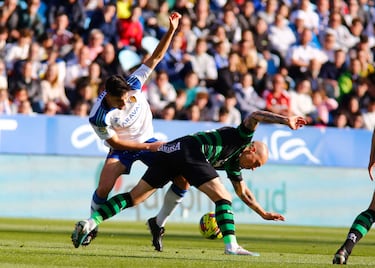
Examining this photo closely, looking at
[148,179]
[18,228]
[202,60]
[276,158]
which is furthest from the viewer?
[202,60]

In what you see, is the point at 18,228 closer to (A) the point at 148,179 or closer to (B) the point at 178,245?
(B) the point at 178,245

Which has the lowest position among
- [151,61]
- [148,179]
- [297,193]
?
[297,193]

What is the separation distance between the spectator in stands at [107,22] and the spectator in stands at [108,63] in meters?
0.82

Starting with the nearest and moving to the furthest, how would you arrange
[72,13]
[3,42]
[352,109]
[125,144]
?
1. [125,144]
2. [3,42]
3. [72,13]
4. [352,109]

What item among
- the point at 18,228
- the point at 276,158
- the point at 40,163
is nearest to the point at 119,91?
the point at 18,228

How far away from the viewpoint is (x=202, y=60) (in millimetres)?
23453

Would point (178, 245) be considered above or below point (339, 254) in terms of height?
below

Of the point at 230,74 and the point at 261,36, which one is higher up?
the point at 261,36

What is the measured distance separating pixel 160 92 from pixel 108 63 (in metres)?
1.29

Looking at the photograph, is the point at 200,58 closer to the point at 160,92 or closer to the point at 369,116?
the point at 160,92

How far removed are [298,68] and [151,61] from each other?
42.5ft

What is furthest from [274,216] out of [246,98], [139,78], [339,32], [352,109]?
[339,32]

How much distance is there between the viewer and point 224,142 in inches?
434

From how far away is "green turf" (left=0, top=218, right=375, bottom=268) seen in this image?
992 centimetres
